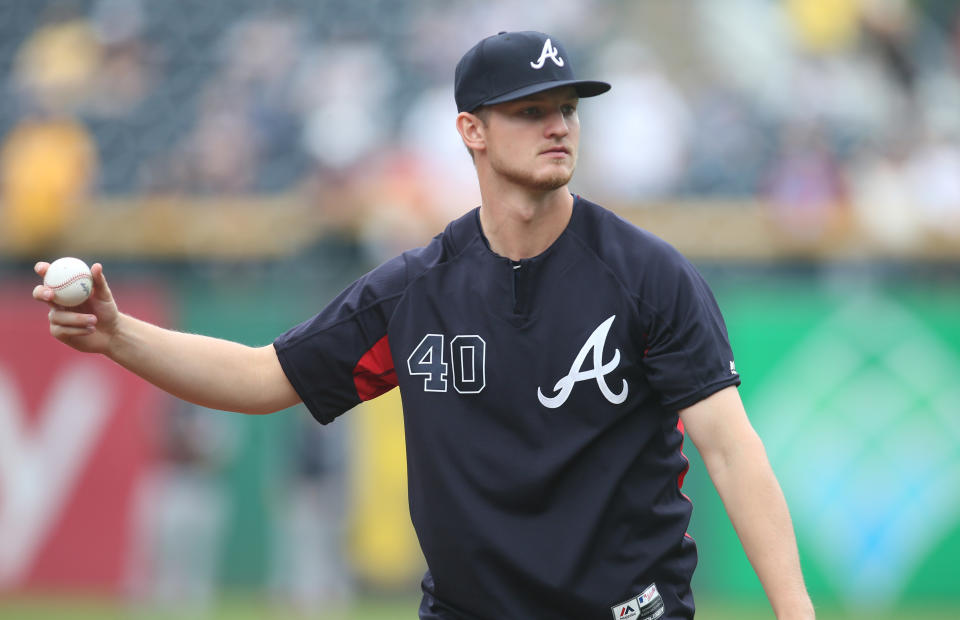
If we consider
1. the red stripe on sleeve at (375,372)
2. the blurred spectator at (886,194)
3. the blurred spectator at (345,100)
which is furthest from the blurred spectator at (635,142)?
the red stripe on sleeve at (375,372)

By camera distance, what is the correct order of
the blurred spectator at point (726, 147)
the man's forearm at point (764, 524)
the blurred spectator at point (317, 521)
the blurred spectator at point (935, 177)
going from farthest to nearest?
the blurred spectator at point (726, 147), the blurred spectator at point (935, 177), the blurred spectator at point (317, 521), the man's forearm at point (764, 524)

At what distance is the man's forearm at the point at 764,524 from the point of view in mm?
3586

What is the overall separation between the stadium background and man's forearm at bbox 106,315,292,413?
6.88 metres

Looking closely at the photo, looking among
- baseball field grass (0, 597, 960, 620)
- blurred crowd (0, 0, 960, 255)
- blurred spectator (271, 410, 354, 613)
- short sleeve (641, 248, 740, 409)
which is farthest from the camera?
blurred crowd (0, 0, 960, 255)

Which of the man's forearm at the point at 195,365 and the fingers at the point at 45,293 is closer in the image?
the fingers at the point at 45,293

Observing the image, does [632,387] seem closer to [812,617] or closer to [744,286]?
[812,617]

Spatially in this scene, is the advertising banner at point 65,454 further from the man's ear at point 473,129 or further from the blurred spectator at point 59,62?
the man's ear at point 473,129

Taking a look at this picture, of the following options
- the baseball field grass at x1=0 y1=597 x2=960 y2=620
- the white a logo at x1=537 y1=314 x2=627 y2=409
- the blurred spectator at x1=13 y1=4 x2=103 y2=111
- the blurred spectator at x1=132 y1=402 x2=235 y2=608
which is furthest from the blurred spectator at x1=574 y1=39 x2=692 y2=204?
the white a logo at x1=537 y1=314 x2=627 y2=409

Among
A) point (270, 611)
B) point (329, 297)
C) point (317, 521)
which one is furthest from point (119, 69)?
point (270, 611)

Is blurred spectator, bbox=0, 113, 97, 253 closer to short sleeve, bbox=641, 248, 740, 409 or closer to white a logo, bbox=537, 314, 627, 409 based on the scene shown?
white a logo, bbox=537, 314, 627, 409

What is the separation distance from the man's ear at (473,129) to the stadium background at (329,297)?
7322mm

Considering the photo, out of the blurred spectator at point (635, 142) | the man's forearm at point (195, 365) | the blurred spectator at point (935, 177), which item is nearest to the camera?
the man's forearm at point (195, 365)

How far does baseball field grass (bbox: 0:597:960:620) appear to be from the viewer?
1068 centimetres

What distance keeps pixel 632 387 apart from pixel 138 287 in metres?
8.82
